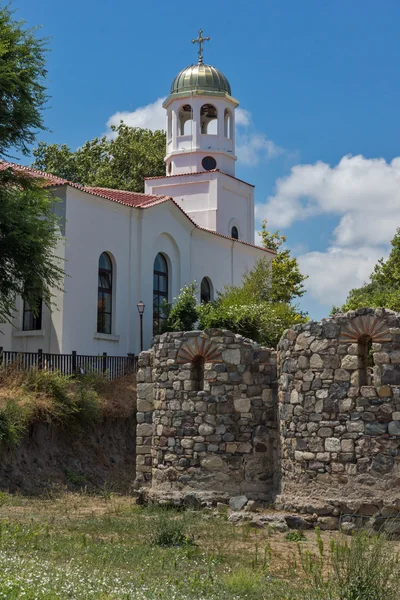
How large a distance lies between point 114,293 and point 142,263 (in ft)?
5.99

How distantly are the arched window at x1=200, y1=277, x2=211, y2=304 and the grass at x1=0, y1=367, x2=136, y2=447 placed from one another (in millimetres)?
12429

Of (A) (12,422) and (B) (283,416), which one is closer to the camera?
(B) (283,416)

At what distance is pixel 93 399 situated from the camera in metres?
19.1

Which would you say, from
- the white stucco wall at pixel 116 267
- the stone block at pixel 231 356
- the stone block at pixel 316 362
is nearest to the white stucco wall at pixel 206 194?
the white stucco wall at pixel 116 267

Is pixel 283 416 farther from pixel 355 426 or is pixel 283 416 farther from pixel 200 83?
pixel 200 83

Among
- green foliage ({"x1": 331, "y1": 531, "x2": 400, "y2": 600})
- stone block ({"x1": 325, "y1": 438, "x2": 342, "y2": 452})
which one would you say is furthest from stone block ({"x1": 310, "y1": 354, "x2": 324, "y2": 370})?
green foliage ({"x1": 331, "y1": 531, "x2": 400, "y2": 600})

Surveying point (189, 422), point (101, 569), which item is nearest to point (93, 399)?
point (189, 422)

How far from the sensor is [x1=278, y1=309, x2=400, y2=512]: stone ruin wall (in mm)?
10898

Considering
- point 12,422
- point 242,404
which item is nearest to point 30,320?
point 12,422

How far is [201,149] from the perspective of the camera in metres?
35.5

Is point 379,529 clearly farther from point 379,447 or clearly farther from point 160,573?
point 160,573

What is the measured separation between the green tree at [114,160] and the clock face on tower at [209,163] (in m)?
6.35

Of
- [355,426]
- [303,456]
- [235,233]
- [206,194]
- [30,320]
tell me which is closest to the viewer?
[355,426]

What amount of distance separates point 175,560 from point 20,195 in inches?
442
